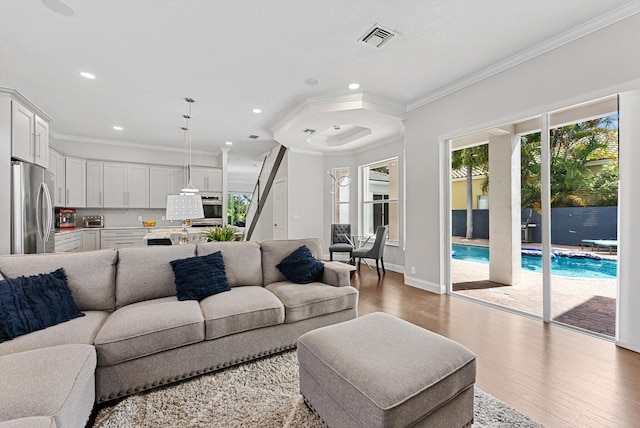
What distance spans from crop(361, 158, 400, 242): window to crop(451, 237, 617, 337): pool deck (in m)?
2.40

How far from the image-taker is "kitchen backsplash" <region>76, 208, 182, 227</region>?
6.49 meters

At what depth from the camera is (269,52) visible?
3033 mm

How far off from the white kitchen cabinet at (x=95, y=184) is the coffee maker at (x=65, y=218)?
1.37 ft

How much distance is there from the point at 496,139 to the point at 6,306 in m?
5.06

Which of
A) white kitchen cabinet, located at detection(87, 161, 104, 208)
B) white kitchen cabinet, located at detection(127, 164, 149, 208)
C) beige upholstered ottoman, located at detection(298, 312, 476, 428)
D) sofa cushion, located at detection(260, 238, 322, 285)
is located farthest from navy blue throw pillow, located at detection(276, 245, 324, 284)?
white kitchen cabinet, located at detection(87, 161, 104, 208)

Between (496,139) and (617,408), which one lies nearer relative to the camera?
(617,408)

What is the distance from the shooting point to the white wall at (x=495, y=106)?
2.44 m

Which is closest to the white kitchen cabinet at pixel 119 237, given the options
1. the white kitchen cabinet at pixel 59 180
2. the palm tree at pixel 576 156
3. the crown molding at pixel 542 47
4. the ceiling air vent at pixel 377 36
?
the white kitchen cabinet at pixel 59 180

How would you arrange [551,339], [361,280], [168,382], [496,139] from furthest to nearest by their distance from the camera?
[361,280]
[496,139]
[551,339]
[168,382]

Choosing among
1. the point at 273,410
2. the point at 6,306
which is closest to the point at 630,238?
the point at 273,410

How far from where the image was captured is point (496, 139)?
3803 millimetres

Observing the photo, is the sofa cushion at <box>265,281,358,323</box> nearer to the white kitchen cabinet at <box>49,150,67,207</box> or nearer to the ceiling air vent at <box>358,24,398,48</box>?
the ceiling air vent at <box>358,24,398,48</box>

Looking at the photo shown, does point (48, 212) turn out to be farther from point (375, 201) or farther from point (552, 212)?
point (552, 212)

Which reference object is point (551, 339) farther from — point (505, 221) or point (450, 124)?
point (450, 124)
